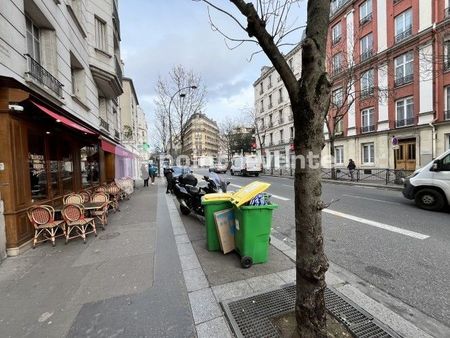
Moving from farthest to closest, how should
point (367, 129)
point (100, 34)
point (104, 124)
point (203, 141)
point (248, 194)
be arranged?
point (203, 141)
point (367, 129)
point (104, 124)
point (100, 34)
point (248, 194)

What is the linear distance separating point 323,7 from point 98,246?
18.0ft

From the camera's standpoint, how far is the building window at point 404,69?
A: 18.2m

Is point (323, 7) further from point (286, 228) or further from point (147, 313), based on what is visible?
point (286, 228)

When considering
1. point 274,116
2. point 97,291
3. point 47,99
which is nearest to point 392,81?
point 274,116

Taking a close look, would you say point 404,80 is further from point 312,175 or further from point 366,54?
point 312,175

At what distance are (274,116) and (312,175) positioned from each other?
37887 millimetres

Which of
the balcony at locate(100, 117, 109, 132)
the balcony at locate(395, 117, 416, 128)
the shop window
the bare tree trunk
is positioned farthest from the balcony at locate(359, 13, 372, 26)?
the shop window

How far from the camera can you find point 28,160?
17.5 feet

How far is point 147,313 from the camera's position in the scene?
276cm

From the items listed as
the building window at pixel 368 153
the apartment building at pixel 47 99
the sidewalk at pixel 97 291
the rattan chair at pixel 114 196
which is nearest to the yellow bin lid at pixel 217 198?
the sidewalk at pixel 97 291

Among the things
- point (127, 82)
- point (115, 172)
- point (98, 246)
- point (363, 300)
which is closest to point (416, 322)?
point (363, 300)

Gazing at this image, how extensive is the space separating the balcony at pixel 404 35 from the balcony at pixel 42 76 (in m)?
22.9

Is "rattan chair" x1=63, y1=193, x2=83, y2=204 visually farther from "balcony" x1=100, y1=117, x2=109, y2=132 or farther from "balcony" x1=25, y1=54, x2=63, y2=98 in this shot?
"balcony" x1=100, y1=117, x2=109, y2=132

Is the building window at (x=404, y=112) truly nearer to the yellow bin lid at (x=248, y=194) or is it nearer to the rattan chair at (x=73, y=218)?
the yellow bin lid at (x=248, y=194)
